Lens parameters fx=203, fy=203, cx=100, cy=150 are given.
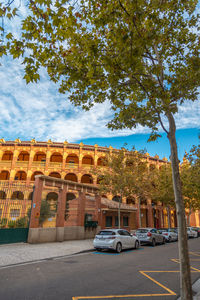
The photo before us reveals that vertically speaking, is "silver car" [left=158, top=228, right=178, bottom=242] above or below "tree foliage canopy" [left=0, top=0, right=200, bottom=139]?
below

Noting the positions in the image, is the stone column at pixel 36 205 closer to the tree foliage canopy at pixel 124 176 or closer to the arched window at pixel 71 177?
the tree foliage canopy at pixel 124 176

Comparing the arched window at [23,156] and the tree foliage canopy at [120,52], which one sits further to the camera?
the arched window at [23,156]

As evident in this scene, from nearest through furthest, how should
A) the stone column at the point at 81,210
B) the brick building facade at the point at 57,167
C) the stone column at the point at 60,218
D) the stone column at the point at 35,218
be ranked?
1. the stone column at the point at 35,218
2. the stone column at the point at 60,218
3. the stone column at the point at 81,210
4. the brick building facade at the point at 57,167

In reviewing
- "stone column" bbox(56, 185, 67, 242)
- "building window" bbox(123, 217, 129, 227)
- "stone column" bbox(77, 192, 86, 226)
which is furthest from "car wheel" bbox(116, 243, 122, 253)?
"building window" bbox(123, 217, 129, 227)

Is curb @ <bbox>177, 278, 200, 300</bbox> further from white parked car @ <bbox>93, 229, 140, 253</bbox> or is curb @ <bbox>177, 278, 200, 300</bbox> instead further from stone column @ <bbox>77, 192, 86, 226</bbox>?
stone column @ <bbox>77, 192, 86, 226</bbox>

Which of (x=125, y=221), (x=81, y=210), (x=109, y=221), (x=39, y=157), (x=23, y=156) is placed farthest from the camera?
(x=39, y=157)

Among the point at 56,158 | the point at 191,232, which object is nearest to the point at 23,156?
the point at 56,158

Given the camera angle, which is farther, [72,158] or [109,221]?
[72,158]

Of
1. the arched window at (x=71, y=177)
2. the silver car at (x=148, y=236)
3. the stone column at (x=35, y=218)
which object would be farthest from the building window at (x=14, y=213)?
the arched window at (x=71, y=177)

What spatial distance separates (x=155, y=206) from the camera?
127 feet

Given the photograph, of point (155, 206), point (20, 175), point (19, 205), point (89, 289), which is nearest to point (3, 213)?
point (19, 205)

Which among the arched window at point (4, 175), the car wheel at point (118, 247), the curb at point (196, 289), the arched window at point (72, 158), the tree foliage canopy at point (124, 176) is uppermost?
the arched window at point (72, 158)

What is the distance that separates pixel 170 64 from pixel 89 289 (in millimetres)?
7881

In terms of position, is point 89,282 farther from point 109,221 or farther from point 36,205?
point 109,221
